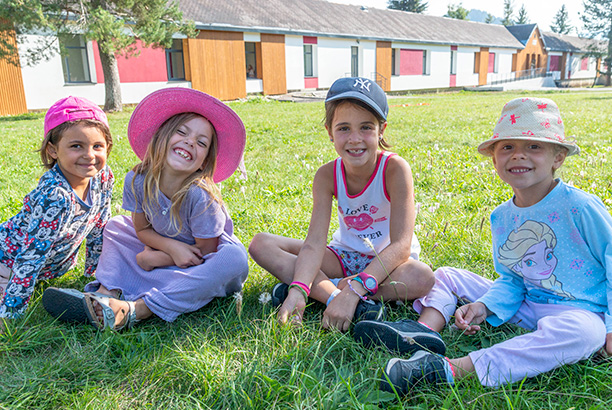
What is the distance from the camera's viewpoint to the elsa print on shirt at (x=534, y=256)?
2318 millimetres

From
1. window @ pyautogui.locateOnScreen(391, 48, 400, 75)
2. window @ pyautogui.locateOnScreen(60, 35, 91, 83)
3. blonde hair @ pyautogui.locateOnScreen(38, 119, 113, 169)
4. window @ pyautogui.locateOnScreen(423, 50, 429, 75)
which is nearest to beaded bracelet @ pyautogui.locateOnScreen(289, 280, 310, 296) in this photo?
blonde hair @ pyautogui.locateOnScreen(38, 119, 113, 169)

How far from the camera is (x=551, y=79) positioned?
52.1 metres

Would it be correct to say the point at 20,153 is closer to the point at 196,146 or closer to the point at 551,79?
the point at 196,146

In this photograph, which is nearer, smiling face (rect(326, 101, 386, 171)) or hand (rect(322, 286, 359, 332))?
hand (rect(322, 286, 359, 332))

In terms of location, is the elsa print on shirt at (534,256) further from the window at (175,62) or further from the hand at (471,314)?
the window at (175,62)

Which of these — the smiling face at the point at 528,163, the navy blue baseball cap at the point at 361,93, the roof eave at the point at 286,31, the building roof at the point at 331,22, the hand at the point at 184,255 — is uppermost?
the building roof at the point at 331,22

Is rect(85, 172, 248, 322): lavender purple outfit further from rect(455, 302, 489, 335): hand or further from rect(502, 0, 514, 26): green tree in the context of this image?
rect(502, 0, 514, 26): green tree

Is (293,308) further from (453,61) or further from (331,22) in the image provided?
(453,61)

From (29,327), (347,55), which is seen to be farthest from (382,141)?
(347,55)

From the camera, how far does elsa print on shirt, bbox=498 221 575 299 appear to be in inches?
91.3

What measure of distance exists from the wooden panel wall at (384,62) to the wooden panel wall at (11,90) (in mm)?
23560

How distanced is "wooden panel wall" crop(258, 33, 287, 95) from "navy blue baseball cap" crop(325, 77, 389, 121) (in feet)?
88.5

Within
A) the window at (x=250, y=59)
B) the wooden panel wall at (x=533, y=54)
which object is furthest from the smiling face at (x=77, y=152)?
the wooden panel wall at (x=533, y=54)

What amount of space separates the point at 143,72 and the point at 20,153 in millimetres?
16891
